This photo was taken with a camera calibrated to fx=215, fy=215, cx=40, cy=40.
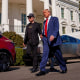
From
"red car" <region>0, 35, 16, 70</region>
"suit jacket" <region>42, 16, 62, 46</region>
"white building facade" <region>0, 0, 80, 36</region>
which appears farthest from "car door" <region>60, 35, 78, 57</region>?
"white building facade" <region>0, 0, 80, 36</region>

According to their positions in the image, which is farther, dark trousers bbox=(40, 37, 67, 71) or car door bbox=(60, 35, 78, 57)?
car door bbox=(60, 35, 78, 57)

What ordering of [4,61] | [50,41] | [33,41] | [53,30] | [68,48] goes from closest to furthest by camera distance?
[50,41] < [53,30] < [33,41] < [4,61] < [68,48]

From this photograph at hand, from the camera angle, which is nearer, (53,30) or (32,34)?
(53,30)

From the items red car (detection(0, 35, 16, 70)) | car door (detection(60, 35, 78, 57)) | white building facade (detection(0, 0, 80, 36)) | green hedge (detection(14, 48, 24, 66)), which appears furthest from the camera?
white building facade (detection(0, 0, 80, 36))

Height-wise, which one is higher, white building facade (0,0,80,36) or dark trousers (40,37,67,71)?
white building facade (0,0,80,36)

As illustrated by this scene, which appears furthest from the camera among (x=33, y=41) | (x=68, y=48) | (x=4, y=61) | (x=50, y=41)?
(x=68, y=48)

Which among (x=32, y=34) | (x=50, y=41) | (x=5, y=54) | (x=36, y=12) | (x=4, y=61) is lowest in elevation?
(x=4, y=61)

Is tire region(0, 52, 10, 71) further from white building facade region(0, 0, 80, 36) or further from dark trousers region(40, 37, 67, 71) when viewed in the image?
white building facade region(0, 0, 80, 36)

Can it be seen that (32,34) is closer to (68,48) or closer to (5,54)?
(5,54)

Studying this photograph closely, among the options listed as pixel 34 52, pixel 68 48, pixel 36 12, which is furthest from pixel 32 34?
pixel 36 12

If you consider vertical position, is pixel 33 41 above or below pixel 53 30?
below

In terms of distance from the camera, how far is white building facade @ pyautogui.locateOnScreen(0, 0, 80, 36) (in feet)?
63.9

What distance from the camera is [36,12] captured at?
1085 inches

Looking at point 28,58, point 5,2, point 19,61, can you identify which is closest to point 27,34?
point 28,58
